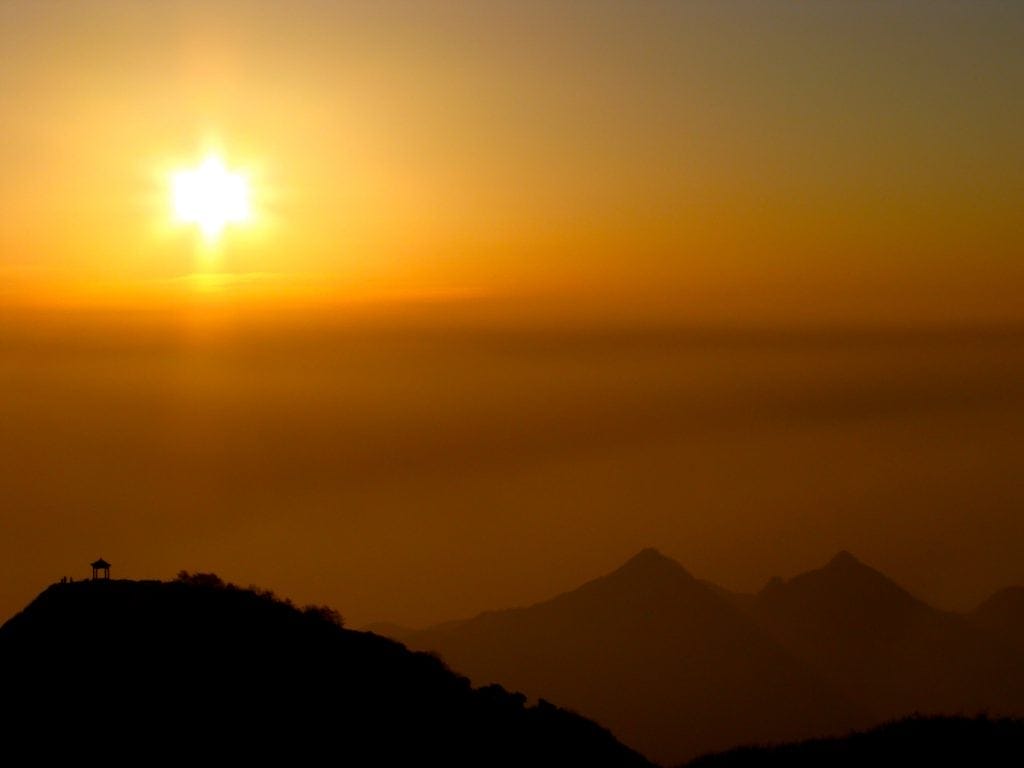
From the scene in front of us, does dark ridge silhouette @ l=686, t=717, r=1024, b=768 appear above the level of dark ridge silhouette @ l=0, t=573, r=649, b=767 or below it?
below

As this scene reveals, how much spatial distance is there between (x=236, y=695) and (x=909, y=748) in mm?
28721

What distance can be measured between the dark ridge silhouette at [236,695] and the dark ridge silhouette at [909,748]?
628 centimetres

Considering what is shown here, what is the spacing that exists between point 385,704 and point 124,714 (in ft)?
36.9

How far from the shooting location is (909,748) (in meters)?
53.1

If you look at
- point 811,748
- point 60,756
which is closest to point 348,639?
point 60,756

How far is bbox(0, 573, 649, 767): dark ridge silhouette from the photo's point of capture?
5288 centimetres

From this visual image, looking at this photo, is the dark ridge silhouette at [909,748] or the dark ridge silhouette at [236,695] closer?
the dark ridge silhouette at [909,748]

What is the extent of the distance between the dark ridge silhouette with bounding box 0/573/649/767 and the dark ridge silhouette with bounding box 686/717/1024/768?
6.28m

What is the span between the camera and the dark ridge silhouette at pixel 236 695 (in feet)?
173

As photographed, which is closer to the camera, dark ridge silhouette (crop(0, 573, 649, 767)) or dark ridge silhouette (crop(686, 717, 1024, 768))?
dark ridge silhouette (crop(686, 717, 1024, 768))

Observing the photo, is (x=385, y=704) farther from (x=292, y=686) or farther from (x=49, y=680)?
(x=49, y=680)

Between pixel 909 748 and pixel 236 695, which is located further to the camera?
pixel 236 695

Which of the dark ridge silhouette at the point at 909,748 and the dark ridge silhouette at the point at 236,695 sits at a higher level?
the dark ridge silhouette at the point at 236,695

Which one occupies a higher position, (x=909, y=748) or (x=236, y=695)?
(x=236, y=695)
